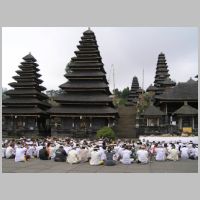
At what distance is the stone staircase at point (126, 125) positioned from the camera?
45.7 metres

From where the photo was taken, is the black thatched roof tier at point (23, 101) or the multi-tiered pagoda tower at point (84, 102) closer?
the multi-tiered pagoda tower at point (84, 102)

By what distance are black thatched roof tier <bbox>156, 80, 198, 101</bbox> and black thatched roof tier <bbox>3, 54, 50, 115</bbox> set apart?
16.6m

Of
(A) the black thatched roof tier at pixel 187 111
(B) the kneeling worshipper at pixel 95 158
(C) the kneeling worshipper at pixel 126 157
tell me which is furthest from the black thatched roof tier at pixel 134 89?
(B) the kneeling worshipper at pixel 95 158

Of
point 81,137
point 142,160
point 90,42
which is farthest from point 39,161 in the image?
point 90,42

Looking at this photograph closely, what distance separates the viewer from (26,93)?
173ft

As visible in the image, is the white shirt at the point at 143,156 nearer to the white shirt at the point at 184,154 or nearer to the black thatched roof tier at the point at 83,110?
the white shirt at the point at 184,154

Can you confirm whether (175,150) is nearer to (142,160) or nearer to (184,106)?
(142,160)

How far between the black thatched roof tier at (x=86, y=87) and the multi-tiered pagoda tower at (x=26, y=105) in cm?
395

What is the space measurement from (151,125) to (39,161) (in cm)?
2529

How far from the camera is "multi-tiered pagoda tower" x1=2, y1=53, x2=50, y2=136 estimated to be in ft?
164

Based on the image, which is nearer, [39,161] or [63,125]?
[39,161]

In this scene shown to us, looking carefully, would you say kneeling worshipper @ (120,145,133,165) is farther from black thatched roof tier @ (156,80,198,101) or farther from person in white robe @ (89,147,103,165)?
black thatched roof tier @ (156,80,198,101)

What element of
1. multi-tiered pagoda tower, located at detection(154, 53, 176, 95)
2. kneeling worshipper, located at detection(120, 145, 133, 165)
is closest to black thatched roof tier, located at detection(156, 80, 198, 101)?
multi-tiered pagoda tower, located at detection(154, 53, 176, 95)

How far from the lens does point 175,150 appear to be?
23797 mm
